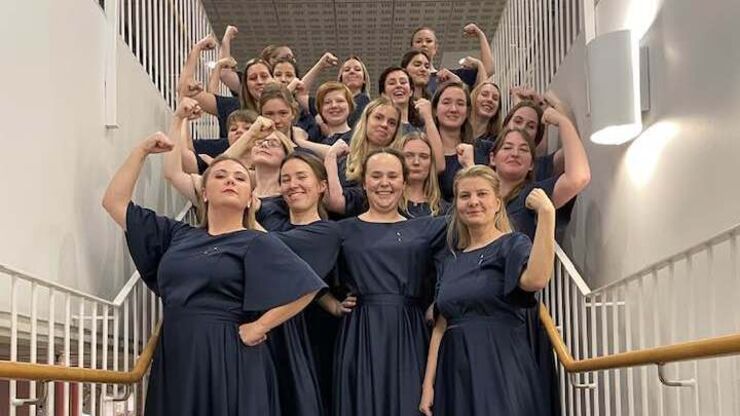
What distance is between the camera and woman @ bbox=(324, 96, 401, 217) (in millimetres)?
3832

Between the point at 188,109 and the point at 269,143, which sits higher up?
the point at 188,109

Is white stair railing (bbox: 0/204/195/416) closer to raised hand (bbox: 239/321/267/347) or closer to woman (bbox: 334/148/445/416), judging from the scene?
raised hand (bbox: 239/321/267/347)

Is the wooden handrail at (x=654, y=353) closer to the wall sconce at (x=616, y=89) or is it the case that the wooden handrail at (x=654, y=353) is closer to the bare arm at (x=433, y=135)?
the wall sconce at (x=616, y=89)

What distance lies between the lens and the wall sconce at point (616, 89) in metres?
3.30

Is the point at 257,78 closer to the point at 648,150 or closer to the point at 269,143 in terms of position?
the point at 269,143

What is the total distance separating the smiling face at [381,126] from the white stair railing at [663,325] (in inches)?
32.7

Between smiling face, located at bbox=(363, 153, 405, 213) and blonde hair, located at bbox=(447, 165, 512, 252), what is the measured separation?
0.81ft

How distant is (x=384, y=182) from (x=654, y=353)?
4.40ft

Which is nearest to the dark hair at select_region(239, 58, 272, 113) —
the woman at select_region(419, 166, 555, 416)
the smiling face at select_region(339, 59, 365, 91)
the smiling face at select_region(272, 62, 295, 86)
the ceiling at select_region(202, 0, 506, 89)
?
the smiling face at select_region(272, 62, 295, 86)

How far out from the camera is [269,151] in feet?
12.7

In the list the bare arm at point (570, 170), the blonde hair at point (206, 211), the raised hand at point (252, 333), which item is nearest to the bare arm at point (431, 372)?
the raised hand at point (252, 333)

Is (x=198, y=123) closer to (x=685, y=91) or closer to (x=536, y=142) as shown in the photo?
(x=536, y=142)

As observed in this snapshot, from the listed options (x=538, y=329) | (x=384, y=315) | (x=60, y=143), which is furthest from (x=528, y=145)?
(x=60, y=143)

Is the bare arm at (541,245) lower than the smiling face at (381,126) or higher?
lower
